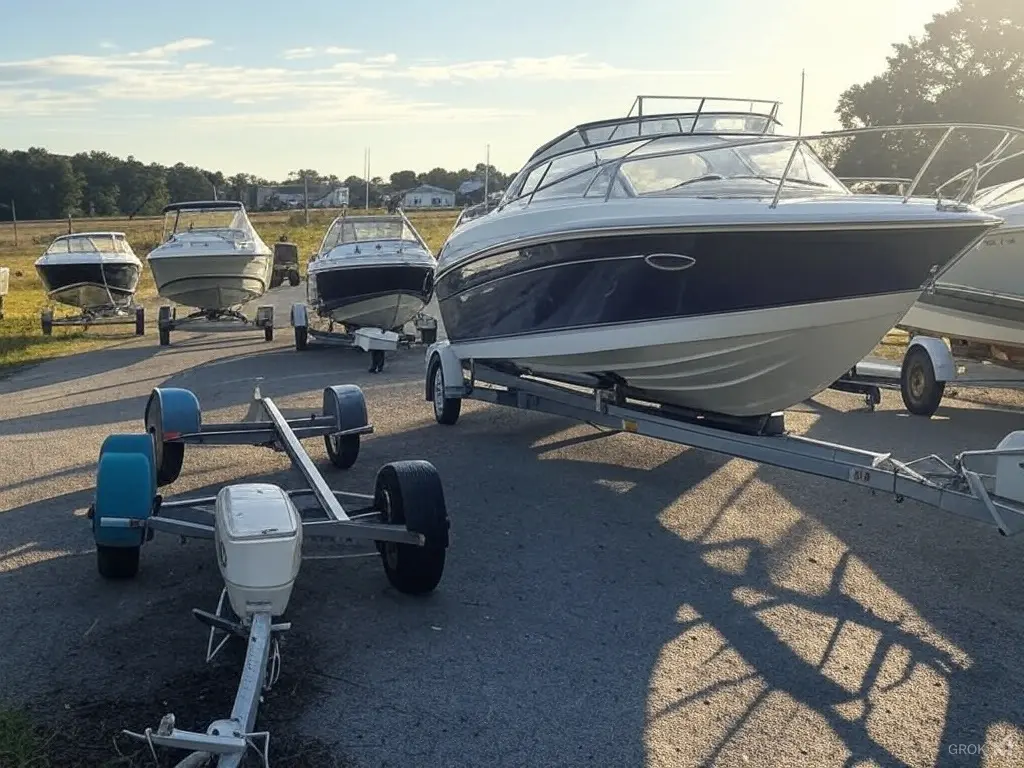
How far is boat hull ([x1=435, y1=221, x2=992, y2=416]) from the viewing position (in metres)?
5.50

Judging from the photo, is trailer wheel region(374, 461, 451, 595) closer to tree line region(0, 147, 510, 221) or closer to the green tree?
the green tree

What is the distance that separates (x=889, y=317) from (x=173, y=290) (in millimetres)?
13600

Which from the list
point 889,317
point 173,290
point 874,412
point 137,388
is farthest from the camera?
point 173,290

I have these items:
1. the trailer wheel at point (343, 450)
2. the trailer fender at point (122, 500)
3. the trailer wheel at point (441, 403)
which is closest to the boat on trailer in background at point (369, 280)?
the trailer wheel at point (441, 403)

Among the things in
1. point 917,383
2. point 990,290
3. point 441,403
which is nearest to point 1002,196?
point 990,290

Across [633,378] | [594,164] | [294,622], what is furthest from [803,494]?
[294,622]

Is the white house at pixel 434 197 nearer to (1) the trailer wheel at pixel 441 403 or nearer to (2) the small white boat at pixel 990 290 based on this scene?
(2) the small white boat at pixel 990 290

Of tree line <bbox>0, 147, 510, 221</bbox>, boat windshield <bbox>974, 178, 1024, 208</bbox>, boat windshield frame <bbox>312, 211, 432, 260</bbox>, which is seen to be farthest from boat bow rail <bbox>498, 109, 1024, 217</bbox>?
tree line <bbox>0, 147, 510, 221</bbox>

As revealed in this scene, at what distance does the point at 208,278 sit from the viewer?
54.1 feet

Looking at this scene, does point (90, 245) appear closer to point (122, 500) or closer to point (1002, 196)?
point (122, 500)

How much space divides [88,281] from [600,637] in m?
15.5

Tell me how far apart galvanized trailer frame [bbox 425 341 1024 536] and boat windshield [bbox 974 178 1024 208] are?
4251 millimetres

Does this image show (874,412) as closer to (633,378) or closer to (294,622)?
(633,378)

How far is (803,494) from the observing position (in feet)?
22.0
